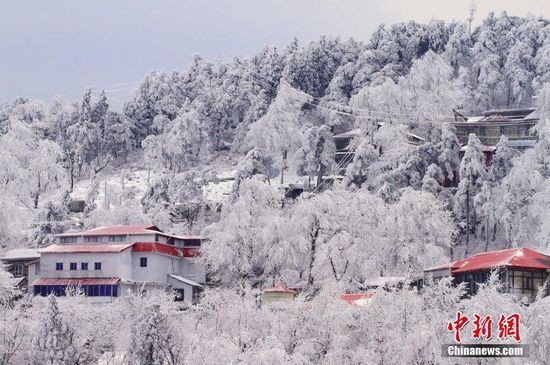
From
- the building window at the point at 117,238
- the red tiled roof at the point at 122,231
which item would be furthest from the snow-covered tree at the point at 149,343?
the building window at the point at 117,238

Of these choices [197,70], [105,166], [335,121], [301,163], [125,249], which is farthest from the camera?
[197,70]

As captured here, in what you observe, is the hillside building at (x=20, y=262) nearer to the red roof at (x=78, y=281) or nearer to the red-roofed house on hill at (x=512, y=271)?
the red roof at (x=78, y=281)

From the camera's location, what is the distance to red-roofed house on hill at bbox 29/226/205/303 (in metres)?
74.2

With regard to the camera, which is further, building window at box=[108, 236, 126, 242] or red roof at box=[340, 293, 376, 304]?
building window at box=[108, 236, 126, 242]

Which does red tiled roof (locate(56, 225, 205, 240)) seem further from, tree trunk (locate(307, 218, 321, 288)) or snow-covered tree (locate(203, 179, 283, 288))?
tree trunk (locate(307, 218, 321, 288))

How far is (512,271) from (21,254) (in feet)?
137

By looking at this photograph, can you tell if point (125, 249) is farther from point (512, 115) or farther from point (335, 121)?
point (512, 115)

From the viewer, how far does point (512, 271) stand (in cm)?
5834

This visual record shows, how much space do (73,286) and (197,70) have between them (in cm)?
5647

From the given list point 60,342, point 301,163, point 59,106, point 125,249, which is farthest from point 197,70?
point 60,342

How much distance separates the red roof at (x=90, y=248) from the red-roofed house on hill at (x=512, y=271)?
84.6 feet

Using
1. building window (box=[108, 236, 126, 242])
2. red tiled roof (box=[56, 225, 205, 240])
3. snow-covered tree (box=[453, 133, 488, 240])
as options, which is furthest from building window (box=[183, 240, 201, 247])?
snow-covered tree (box=[453, 133, 488, 240])

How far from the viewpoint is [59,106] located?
126 m

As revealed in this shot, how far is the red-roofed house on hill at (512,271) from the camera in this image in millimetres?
58219
